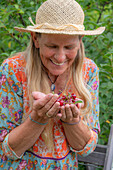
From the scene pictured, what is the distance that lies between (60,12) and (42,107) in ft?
1.97

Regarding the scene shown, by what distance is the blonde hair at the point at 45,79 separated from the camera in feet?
5.68

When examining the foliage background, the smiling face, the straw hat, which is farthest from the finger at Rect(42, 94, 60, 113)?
the foliage background

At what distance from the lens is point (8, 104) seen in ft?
5.71

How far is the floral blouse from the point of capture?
67.6 inches

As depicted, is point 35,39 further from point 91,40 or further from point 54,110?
point 91,40

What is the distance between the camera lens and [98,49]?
2533 mm

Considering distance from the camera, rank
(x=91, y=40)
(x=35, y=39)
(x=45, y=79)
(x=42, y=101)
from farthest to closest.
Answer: (x=91, y=40) → (x=45, y=79) → (x=35, y=39) → (x=42, y=101)

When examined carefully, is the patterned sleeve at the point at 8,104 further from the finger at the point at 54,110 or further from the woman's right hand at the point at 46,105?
the finger at the point at 54,110

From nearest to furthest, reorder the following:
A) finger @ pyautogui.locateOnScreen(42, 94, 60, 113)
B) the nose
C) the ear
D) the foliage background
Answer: finger @ pyautogui.locateOnScreen(42, 94, 60, 113) < the nose < the ear < the foliage background

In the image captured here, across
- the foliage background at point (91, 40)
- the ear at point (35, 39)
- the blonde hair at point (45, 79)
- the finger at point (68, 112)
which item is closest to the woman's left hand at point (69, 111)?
the finger at point (68, 112)

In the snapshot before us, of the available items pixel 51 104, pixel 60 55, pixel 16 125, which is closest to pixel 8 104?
pixel 16 125

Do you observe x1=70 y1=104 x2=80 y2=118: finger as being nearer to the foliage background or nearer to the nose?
the nose

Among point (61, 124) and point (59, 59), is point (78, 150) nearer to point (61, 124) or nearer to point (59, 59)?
point (61, 124)

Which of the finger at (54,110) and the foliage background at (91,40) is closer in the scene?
the finger at (54,110)
